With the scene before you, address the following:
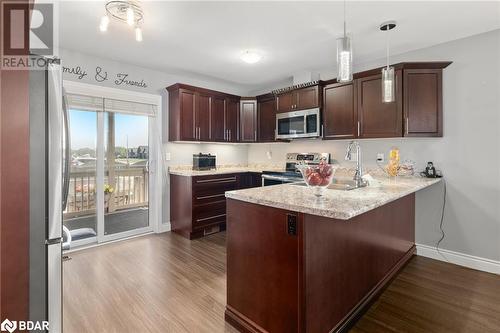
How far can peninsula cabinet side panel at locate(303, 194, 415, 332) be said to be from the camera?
4.88 feet

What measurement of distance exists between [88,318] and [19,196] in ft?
4.20

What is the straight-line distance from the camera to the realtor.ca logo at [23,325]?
1.08 m

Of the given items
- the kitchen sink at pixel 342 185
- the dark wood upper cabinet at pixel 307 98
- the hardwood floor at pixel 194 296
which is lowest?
the hardwood floor at pixel 194 296

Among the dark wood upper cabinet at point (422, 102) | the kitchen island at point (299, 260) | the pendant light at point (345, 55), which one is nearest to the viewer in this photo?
the kitchen island at point (299, 260)

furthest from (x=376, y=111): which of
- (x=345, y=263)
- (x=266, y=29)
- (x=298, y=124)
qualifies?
(x=345, y=263)

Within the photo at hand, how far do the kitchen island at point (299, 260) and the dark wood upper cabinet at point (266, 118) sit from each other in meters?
2.68

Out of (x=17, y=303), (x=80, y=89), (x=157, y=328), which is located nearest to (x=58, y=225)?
(x=17, y=303)

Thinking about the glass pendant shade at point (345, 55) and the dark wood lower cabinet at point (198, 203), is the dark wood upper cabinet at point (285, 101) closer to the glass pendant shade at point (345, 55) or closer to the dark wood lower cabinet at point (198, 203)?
the dark wood lower cabinet at point (198, 203)

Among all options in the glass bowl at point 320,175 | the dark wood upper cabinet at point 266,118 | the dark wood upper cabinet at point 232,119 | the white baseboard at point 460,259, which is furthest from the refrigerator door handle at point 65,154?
the white baseboard at point 460,259

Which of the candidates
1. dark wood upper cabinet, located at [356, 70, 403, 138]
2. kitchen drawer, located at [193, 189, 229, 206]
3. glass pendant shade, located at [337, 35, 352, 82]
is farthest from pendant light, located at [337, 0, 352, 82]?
kitchen drawer, located at [193, 189, 229, 206]

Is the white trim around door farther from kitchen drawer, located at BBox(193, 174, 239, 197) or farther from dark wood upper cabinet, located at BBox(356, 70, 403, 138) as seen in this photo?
dark wood upper cabinet, located at BBox(356, 70, 403, 138)

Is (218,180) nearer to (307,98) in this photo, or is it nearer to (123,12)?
(307,98)

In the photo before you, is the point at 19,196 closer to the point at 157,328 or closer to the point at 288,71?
the point at 157,328

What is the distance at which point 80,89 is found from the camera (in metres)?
3.24
